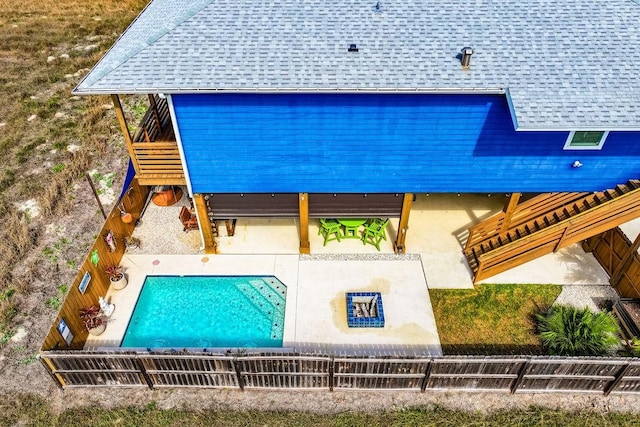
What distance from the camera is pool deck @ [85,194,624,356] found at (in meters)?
14.1

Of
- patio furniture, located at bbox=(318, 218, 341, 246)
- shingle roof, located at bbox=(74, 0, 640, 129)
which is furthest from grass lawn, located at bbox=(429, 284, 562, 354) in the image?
shingle roof, located at bbox=(74, 0, 640, 129)

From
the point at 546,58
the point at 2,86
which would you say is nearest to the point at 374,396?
the point at 546,58

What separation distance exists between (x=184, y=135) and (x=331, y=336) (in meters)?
7.81

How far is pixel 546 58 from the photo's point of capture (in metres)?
13.0

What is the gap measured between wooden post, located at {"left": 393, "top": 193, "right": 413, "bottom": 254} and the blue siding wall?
69cm

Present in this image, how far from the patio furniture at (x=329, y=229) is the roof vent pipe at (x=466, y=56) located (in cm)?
728

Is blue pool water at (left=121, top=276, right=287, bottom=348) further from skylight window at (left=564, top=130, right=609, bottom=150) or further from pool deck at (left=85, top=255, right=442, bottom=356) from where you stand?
skylight window at (left=564, top=130, right=609, bottom=150)

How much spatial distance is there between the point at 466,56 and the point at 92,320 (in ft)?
45.3

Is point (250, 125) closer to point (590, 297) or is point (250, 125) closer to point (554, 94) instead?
point (554, 94)

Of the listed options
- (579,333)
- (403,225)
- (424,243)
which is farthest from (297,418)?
(579,333)

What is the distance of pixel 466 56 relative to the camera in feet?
40.8

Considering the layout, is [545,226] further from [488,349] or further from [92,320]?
[92,320]

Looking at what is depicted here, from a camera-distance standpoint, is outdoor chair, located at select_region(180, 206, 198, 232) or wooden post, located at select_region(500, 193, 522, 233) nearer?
wooden post, located at select_region(500, 193, 522, 233)

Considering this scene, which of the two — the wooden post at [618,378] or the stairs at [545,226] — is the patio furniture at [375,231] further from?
the wooden post at [618,378]
